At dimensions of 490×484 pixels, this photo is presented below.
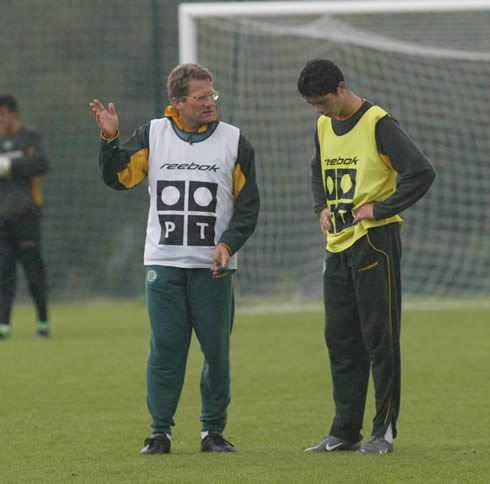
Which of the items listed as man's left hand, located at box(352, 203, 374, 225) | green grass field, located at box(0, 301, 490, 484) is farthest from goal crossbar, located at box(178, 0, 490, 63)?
man's left hand, located at box(352, 203, 374, 225)

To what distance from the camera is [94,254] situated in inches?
695

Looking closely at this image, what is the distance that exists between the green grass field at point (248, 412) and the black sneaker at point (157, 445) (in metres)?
0.05

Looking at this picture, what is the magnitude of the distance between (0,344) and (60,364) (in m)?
1.72

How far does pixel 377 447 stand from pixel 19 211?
623cm

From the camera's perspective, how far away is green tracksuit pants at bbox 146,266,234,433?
17.3ft

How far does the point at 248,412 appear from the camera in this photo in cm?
645

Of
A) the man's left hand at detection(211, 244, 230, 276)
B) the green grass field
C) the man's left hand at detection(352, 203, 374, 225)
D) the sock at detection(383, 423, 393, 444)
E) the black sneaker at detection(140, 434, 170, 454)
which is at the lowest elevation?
the green grass field

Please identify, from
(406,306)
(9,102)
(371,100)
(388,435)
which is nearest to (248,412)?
(388,435)

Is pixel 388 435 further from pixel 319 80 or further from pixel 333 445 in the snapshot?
pixel 319 80

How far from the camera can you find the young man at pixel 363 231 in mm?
5129

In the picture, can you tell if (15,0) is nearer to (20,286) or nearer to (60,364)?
(20,286)

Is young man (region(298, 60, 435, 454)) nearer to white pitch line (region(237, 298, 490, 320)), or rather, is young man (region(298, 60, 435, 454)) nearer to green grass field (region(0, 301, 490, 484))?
green grass field (region(0, 301, 490, 484))

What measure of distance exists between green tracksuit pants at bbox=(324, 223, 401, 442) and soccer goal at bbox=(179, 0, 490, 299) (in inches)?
339

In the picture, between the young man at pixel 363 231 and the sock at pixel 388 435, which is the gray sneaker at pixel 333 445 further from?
the sock at pixel 388 435
